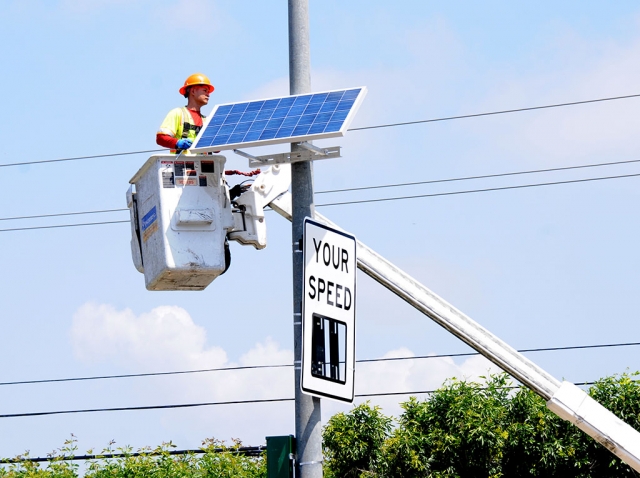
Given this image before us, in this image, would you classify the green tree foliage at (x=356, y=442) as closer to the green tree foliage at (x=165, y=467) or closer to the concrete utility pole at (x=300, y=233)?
the green tree foliage at (x=165, y=467)

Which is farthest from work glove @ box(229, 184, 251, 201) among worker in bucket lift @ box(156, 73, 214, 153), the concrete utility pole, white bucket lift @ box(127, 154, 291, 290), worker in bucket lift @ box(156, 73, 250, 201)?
the concrete utility pole

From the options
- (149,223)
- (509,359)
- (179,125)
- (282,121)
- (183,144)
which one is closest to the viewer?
(282,121)

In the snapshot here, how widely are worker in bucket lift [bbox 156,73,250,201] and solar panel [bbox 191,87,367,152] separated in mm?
593

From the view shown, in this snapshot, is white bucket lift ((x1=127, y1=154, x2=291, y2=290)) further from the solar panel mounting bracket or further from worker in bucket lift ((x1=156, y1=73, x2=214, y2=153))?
the solar panel mounting bracket

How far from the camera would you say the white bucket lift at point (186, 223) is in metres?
8.52

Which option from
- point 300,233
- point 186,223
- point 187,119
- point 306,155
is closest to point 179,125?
point 187,119

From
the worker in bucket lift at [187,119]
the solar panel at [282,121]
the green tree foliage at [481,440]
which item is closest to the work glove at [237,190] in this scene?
the worker in bucket lift at [187,119]

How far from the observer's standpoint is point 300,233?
7305mm

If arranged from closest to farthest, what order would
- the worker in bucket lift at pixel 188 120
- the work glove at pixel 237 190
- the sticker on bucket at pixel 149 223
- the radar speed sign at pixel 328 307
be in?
the radar speed sign at pixel 328 307 → the sticker on bucket at pixel 149 223 → the worker in bucket lift at pixel 188 120 → the work glove at pixel 237 190

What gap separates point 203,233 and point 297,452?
2.21 metres

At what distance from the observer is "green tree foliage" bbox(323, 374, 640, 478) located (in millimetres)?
15578

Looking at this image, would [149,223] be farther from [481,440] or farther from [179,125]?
[481,440]

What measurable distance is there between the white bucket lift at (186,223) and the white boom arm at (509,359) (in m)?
2.13

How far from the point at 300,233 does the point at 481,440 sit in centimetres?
931
